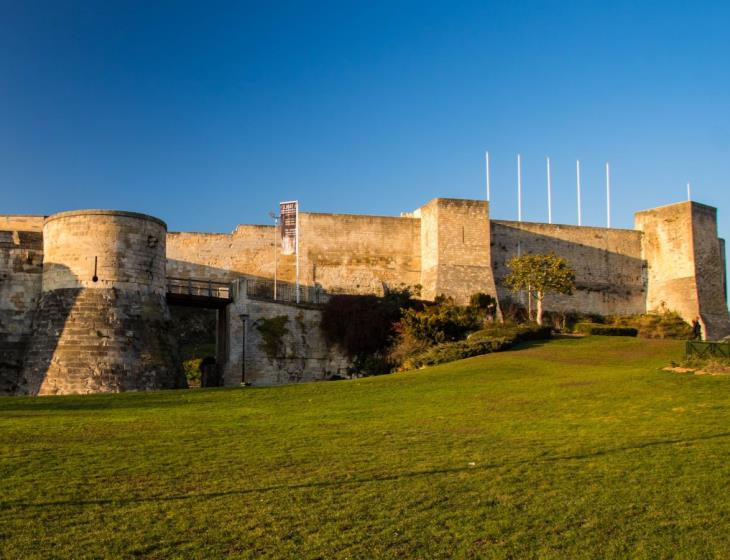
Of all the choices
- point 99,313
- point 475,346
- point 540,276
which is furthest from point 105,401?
point 540,276

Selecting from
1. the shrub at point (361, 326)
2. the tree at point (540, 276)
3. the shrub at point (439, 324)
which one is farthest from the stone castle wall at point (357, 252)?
the shrub at point (439, 324)

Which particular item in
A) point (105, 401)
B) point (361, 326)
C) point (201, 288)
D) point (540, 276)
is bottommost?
point (105, 401)

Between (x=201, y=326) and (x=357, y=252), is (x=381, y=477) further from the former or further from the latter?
(x=201, y=326)

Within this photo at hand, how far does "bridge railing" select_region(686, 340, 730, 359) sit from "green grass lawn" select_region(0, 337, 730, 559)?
111 inches

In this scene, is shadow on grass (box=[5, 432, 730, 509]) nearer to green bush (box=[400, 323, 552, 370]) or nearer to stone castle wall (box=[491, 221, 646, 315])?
green bush (box=[400, 323, 552, 370])

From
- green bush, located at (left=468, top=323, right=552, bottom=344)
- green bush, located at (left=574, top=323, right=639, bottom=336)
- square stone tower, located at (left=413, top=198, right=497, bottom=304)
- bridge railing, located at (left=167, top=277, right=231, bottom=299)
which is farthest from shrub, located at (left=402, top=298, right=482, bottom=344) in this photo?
bridge railing, located at (left=167, top=277, right=231, bottom=299)

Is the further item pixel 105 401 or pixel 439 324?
pixel 439 324

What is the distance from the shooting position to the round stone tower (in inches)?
1024

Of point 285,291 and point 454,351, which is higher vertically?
point 285,291

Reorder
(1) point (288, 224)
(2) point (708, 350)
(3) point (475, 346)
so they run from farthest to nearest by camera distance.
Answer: (1) point (288, 224) → (3) point (475, 346) → (2) point (708, 350)

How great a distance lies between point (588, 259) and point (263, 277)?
16499 mm

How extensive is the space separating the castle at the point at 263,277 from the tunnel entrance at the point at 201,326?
173 millimetres

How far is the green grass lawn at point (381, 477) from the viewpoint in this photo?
Result: 9.16 metres

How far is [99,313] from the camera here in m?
26.6
